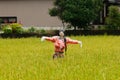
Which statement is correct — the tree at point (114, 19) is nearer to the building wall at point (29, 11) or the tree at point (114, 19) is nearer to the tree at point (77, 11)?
the tree at point (77, 11)

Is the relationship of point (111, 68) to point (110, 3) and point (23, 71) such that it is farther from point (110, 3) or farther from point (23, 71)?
point (110, 3)

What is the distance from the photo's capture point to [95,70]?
43.8ft

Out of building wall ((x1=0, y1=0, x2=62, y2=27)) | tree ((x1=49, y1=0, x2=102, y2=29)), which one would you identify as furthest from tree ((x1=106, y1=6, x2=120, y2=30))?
building wall ((x1=0, y1=0, x2=62, y2=27))

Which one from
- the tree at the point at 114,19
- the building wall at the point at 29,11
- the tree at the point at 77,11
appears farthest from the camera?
the building wall at the point at 29,11

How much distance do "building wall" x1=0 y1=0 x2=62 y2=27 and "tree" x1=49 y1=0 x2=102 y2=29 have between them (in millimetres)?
6019

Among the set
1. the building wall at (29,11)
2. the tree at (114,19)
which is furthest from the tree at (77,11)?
the building wall at (29,11)

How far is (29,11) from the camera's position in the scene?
48438 mm

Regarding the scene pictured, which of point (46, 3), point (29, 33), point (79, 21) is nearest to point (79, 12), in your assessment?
point (79, 21)

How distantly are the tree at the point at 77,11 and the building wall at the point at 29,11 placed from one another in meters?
6.02

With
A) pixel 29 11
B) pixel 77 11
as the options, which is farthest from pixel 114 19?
pixel 29 11

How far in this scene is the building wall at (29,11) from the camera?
4816 cm

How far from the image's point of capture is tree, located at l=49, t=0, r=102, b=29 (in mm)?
40656

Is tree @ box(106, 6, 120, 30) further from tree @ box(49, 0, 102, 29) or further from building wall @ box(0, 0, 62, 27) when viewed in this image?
building wall @ box(0, 0, 62, 27)

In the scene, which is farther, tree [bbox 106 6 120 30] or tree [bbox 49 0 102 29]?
tree [bbox 106 6 120 30]
